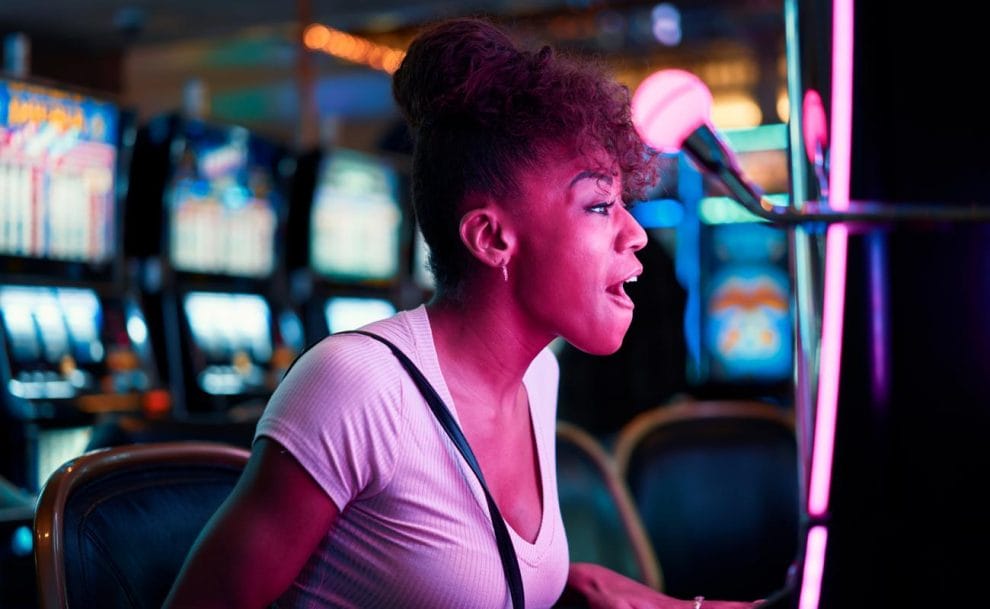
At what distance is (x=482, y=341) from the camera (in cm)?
132

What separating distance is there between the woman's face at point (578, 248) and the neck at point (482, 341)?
0.06m

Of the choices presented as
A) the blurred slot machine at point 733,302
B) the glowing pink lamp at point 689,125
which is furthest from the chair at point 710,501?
the blurred slot machine at point 733,302

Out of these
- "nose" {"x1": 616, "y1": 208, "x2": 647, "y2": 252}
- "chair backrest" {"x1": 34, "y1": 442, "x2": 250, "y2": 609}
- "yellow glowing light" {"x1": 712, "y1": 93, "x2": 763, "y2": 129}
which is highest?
"yellow glowing light" {"x1": 712, "y1": 93, "x2": 763, "y2": 129}

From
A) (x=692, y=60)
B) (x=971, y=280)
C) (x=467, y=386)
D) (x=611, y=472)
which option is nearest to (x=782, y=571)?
(x=611, y=472)

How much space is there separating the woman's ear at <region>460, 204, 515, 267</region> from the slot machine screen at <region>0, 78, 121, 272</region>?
3.04 m

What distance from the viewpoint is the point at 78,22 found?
24.5 ft

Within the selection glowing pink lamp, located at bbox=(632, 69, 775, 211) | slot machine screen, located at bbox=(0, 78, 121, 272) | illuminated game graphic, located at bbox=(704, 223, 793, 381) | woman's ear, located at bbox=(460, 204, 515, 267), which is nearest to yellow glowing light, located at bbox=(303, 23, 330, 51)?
illuminated game graphic, located at bbox=(704, 223, 793, 381)

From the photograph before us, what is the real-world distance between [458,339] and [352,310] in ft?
15.2

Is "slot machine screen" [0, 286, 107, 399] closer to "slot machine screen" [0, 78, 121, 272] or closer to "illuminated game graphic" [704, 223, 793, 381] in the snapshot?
"slot machine screen" [0, 78, 121, 272]

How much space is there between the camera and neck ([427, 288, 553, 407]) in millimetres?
1310

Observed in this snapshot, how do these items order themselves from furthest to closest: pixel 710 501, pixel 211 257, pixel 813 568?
pixel 211 257, pixel 710 501, pixel 813 568

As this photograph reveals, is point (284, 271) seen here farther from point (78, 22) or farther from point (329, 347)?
point (329, 347)

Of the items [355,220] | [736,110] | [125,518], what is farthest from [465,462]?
[736,110]

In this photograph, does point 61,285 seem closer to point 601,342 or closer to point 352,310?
point 352,310
